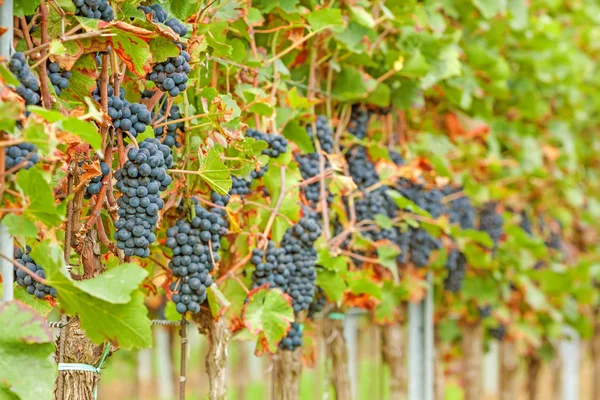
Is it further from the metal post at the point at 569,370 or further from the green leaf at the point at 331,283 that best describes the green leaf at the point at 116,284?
the metal post at the point at 569,370

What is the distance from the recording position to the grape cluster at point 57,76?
1.65 meters

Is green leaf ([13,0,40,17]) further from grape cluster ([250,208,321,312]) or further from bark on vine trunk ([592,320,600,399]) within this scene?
bark on vine trunk ([592,320,600,399])

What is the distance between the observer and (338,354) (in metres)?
3.07

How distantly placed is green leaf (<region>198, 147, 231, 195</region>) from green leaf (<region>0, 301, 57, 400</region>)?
54 centimetres

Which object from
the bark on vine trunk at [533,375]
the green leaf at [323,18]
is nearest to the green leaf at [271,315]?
the green leaf at [323,18]

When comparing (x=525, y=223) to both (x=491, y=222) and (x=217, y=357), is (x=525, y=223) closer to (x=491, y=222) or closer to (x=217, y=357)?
(x=491, y=222)

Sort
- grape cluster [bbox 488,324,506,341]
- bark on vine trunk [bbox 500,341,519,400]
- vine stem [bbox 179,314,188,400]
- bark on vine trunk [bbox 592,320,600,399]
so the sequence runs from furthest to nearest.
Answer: bark on vine trunk [bbox 592,320,600,399] → bark on vine trunk [bbox 500,341,519,400] → grape cluster [bbox 488,324,506,341] → vine stem [bbox 179,314,188,400]

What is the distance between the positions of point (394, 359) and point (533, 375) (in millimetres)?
1840

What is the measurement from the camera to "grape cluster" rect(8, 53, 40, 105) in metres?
1.52

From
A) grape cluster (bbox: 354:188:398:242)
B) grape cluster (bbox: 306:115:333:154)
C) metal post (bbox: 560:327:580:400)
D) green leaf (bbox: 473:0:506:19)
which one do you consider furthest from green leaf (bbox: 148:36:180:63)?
metal post (bbox: 560:327:580:400)

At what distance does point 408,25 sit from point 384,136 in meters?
0.48

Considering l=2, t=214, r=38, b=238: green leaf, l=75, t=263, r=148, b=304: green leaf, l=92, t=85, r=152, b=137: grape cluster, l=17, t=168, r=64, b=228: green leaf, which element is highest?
l=92, t=85, r=152, b=137: grape cluster

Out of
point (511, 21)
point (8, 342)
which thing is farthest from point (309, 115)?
point (511, 21)

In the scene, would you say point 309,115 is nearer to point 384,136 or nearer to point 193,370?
point 384,136
